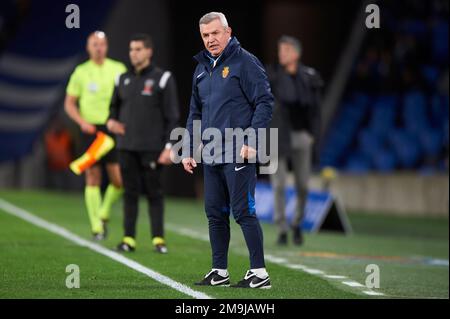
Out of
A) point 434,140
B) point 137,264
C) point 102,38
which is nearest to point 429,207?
point 434,140

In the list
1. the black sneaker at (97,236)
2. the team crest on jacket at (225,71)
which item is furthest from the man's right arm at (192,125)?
the black sneaker at (97,236)

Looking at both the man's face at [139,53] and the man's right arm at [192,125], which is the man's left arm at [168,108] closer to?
the man's face at [139,53]

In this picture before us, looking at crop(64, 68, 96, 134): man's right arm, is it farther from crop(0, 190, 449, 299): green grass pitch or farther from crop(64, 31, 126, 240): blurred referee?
crop(0, 190, 449, 299): green grass pitch

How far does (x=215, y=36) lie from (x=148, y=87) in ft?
10.7

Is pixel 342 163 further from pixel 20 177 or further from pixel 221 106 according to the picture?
pixel 221 106

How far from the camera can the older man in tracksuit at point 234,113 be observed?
7.94 meters

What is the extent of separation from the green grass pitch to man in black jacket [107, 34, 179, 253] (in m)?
0.79

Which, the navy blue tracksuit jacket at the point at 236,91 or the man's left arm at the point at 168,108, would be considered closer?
the navy blue tracksuit jacket at the point at 236,91

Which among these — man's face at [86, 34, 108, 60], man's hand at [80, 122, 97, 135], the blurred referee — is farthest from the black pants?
man's face at [86, 34, 108, 60]

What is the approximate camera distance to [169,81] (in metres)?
11.1

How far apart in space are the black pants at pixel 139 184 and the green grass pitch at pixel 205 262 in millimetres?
314

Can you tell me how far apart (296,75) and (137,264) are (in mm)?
4489

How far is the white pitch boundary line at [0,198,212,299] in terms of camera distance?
26.7ft
